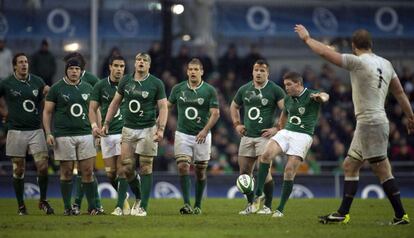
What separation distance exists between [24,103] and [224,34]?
1616cm

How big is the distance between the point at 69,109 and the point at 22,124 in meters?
1.02

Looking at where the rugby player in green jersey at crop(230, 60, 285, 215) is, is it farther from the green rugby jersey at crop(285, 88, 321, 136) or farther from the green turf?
the green rugby jersey at crop(285, 88, 321, 136)

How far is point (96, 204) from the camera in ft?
61.7

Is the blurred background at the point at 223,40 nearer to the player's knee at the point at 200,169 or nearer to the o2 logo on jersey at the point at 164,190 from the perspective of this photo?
the o2 logo on jersey at the point at 164,190

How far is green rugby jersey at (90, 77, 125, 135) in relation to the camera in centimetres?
1844

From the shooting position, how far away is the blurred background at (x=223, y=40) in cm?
3088

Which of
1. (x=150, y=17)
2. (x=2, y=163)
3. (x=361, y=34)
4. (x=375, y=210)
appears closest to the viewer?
(x=361, y=34)

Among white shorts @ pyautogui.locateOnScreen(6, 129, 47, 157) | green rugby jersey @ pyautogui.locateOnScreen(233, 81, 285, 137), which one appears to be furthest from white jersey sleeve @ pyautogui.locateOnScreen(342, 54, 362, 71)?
white shorts @ pyautogui.locateOnScreen(6, 129, 47, 157)

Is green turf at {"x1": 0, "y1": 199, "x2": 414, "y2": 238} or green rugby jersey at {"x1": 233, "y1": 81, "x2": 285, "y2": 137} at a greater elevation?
green rugby jersey at {"x1": 233, "y1": 81, "x2": 285, "y2": 137}

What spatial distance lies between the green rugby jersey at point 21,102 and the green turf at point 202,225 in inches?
63.3

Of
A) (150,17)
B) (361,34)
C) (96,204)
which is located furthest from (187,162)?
(150,17)

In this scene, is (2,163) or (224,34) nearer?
(2,163)

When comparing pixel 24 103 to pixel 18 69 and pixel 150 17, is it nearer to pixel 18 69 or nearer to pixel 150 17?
pixel 18 69

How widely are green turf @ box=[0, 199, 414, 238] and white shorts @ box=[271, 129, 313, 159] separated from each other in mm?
1110
